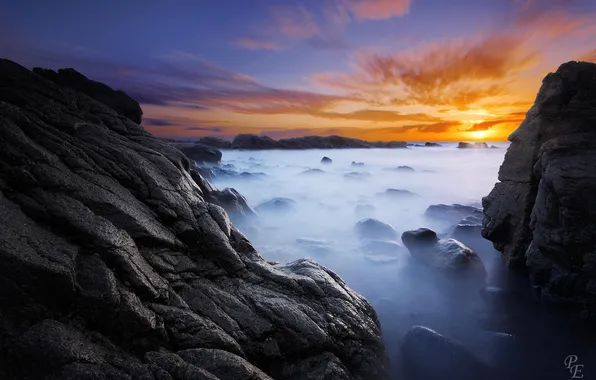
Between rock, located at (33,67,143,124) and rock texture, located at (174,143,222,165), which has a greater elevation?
rock, located at (33,67,143,124)

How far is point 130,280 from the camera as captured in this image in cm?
566

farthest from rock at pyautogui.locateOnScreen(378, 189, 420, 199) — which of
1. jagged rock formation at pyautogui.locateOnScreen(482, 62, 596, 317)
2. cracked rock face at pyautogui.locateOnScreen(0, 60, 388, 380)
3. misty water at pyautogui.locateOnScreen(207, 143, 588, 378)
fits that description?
cracked rock face at pyautogui.locateOnScreen(0, 60, 388, 380)

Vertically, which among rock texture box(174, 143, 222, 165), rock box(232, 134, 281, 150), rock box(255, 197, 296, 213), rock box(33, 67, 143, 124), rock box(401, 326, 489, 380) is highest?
rock box(232, 134, 281, 150)

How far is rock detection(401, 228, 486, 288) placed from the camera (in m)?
14.5

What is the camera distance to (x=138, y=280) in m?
5.75

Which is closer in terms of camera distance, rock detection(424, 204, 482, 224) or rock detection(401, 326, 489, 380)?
rock detection(401, 326, 489, 380)

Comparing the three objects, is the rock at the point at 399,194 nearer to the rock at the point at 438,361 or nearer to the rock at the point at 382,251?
the rock at the point at 382,251

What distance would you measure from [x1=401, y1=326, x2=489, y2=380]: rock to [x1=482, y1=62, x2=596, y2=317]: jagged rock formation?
17.1 ft

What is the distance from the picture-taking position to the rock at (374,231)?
21983 mm

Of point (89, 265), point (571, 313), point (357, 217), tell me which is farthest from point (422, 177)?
point (89, 265)

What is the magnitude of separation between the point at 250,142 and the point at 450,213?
9632 cm

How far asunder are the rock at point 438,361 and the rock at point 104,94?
14525 millimetres

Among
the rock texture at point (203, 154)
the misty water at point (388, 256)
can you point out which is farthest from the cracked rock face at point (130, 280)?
the rock texture at point (203, 154)

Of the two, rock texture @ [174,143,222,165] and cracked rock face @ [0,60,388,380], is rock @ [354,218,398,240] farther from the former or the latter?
rock texture @ [174,143,222,165]
